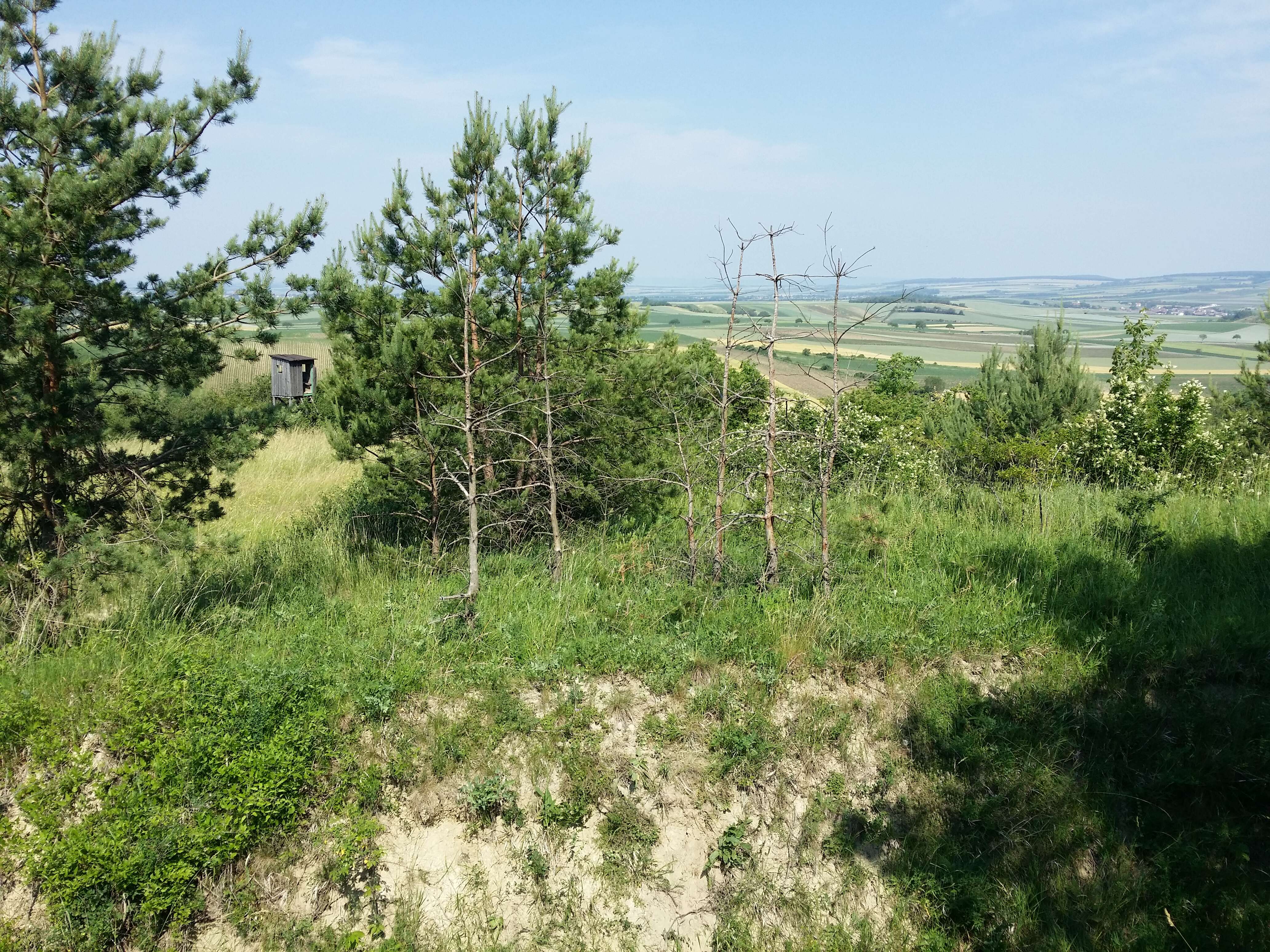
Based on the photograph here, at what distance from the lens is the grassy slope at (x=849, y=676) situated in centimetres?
458

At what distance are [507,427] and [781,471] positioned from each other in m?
3.41

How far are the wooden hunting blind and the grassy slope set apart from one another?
15035 mm

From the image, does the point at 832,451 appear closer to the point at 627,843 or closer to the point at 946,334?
the point at 627,843

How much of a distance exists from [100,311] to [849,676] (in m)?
6.63

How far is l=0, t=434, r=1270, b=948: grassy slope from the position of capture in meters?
4.58

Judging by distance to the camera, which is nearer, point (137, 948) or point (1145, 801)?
point (137, 948)

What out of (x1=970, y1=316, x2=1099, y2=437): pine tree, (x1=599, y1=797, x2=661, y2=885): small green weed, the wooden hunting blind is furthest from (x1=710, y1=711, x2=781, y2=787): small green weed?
the wooden hunting blind

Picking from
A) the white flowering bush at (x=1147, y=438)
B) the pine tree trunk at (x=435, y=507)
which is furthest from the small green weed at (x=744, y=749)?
the white flowering bush at (x=1147, y=438)

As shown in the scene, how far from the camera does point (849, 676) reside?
583 cm

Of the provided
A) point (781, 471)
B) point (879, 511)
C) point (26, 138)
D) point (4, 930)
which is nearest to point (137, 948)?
point (4, 930)

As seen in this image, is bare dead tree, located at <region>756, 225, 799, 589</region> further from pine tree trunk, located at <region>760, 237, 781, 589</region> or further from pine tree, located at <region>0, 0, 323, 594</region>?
pine tree, located at <region>0, 0, 323, 594</region>

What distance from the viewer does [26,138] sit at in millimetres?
6082

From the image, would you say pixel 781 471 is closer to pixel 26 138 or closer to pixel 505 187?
pixel 505 187

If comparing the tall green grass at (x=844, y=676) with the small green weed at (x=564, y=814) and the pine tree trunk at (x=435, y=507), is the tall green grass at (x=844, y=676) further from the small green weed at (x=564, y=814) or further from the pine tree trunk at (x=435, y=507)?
the pine tree trunk at (x=435, y=507)
